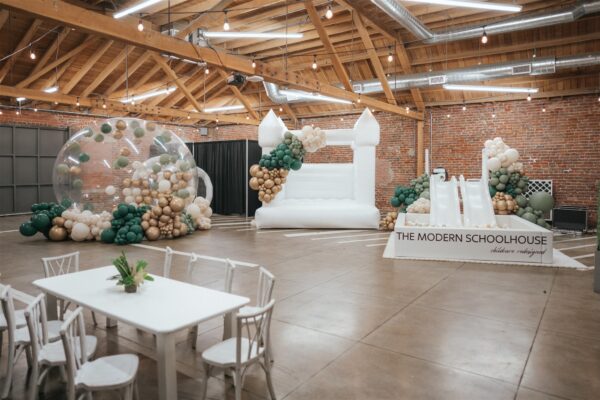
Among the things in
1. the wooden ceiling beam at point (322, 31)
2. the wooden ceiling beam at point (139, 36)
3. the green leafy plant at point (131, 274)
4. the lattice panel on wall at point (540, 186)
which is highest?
the wooden ceiling beam at point (322, 31)

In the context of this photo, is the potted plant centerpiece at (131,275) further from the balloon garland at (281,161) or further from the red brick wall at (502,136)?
the red brick wall at (502,136)

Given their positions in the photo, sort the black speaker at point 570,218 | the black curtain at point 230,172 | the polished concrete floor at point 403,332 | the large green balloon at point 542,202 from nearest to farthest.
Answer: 1. the polished concrete floor at point 403,332
2. the large green balloon at point 542,202
3. the black speaker at point 570,218
4. the black curtain at point 230,172

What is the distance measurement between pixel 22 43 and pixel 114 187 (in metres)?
4.56

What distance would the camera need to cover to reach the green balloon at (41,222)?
820 cm

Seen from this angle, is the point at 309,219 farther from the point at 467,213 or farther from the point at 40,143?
the point at 40,143

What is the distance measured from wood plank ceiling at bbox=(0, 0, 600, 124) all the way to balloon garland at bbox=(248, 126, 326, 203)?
1.16 metres

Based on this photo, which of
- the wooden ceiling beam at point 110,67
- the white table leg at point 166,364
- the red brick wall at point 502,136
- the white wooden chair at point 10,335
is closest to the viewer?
the white table leg at point 166,364

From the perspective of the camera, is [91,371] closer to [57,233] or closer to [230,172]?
[57,233]

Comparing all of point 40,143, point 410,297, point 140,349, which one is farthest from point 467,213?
point 40,143

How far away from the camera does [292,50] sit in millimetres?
11531

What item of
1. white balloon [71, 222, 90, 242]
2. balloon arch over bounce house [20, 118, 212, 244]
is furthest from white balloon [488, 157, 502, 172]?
white balloon [71, 222, 90, 242]

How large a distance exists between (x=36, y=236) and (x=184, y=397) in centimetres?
785

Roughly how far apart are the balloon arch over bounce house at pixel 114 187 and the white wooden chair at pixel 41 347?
18.5 feet

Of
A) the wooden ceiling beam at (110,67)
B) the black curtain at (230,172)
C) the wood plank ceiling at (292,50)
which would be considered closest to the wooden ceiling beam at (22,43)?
the wood plank ceiling at (292,50)
